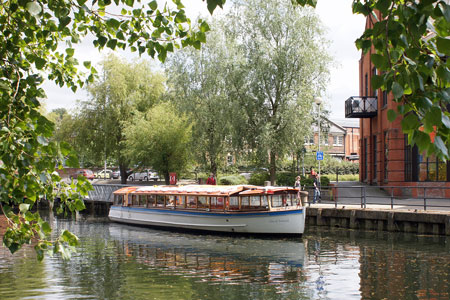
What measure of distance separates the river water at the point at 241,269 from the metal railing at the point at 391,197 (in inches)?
114

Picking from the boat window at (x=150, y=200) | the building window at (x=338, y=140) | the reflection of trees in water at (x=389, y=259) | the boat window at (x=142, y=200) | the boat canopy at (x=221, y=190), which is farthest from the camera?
the building window at (x=338, y=140)

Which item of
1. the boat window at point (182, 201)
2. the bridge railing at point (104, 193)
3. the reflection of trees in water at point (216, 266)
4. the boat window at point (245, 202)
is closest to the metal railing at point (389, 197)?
the boat window at point (245, 202)

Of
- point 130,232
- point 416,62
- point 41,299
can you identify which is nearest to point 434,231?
point 130,232

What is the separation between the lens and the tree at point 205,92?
35688mm

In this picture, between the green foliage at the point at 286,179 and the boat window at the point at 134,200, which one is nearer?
the boat window at the point at 134,200

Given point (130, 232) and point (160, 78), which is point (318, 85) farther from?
point (160, 78)

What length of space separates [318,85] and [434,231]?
1325cm

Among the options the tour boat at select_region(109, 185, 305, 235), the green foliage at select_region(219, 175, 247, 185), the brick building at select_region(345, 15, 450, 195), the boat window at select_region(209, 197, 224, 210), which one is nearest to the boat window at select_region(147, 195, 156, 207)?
the tour boat at select_region(109, 185, 305, 235)

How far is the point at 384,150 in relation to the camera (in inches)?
1296

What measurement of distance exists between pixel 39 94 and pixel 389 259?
1392 centimetres

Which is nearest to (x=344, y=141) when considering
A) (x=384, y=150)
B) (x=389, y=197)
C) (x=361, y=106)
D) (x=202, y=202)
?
(x=361, y=106)

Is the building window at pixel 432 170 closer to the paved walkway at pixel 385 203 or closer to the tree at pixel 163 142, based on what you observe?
the paved walkway at pixel 385 203

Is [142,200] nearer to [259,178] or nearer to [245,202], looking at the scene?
[245,202]

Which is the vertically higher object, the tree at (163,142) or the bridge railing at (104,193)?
the tree at (163,142)
